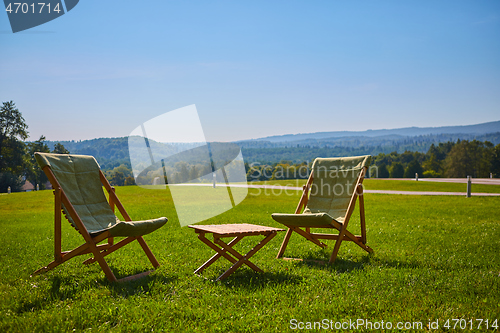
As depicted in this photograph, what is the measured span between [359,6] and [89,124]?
11730 millimetres

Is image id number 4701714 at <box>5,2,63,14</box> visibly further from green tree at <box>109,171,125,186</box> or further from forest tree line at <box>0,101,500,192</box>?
green tree at <box>109,171,125,186</box>

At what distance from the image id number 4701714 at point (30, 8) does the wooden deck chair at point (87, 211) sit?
7101mm

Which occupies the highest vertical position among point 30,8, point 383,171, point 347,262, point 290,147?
point 30,8

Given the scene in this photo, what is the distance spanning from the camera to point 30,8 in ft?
34.2

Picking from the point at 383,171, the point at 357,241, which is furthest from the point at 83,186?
the point at 383,171

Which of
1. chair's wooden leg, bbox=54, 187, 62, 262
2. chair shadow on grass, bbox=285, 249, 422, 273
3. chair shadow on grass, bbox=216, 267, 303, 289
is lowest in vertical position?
chair shadow on grass, bbox=285, 249, 422, 273

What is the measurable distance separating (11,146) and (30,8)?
2702 cm

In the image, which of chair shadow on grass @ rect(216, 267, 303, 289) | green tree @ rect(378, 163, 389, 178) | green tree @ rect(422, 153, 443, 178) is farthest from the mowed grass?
green tree @ rect(422, 153, 443, 178)

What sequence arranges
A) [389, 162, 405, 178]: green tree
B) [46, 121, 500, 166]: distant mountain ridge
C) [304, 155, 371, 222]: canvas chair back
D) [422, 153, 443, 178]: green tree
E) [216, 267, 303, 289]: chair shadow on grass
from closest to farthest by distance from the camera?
[216, 267, 303, 289]: chair shadow on grass, [304, 155, 371, 222]: canvas chair back, [46, 121, 500, 166]: distant mountain ridge, [389, 162, 405, 178]: green tree, [422, 153, 443, 178]: green tree

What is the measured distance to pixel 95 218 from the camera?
12.8 feet

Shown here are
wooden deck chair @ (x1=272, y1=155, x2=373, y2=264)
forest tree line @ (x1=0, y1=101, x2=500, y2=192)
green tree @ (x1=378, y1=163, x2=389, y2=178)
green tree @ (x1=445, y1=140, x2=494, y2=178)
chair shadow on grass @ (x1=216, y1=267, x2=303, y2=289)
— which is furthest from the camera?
green tree @ (x1=445, y1=140, x2=494, y2=178)

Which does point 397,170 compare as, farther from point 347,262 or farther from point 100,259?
point 100,259
